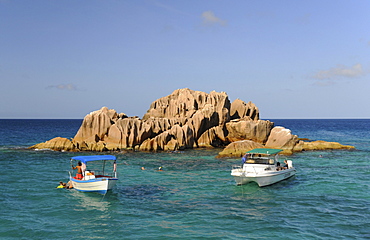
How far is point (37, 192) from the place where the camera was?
1393 inches

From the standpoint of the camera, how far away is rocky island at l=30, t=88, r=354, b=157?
72000mm

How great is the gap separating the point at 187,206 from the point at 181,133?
4740cm

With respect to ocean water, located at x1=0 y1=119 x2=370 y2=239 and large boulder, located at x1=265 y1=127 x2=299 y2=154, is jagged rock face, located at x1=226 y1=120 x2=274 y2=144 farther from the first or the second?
ocean water, located at x1=0 y1=119 x2=370 y2=239

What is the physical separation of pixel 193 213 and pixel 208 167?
24595mm

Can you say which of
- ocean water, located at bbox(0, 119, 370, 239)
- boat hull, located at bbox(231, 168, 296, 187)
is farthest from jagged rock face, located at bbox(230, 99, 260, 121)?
boat hull, located at bbox(231, 168, 296, 187)

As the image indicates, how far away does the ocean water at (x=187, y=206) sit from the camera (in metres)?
23.9

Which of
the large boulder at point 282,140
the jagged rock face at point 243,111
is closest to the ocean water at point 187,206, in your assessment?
the large boulder at point 282,140

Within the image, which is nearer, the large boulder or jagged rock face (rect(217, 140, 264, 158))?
jagged rock face (rect(217, 140, 264, 158))

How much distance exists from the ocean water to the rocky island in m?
22.0

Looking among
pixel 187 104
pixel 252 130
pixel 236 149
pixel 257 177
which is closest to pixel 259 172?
pixel 257 177

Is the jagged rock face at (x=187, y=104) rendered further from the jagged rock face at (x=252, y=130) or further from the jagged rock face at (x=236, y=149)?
the jagged rock face at (x=236, y=149)

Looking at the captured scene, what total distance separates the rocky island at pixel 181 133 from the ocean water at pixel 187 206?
2202cm

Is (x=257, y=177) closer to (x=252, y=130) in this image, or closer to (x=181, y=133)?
(x=181, y=133)

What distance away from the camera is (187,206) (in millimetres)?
29953
